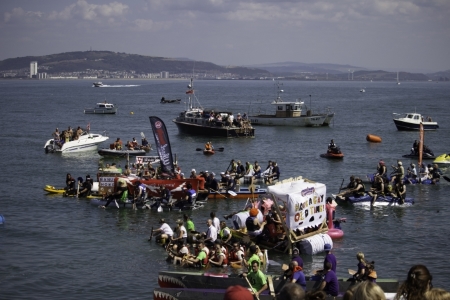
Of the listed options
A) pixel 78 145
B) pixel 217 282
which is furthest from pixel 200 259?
pixel 78 145

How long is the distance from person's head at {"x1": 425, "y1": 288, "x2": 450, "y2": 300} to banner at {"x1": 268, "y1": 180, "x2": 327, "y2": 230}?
16.9m

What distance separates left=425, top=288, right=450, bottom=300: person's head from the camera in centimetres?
727

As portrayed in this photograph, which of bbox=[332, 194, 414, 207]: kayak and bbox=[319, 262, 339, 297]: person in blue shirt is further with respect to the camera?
bbox=[332, 194, 414, 207]: kayak

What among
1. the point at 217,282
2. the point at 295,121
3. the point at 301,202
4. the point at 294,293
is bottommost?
the point at 217,282

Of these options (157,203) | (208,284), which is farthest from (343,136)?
(208,284)

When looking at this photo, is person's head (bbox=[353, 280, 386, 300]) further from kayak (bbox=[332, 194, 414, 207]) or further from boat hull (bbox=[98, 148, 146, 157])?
boat hull (bbox=[98, 148, 146, 157])

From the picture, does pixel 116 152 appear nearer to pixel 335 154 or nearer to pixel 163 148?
pixel 335 154

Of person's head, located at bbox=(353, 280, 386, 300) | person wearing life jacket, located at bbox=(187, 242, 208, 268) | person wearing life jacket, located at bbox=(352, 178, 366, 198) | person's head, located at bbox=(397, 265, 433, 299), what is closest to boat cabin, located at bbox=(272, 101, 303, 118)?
person wearing life jacket, located at bbox=(352, 178, 366, 198)

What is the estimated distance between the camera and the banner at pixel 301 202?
80.3 feet

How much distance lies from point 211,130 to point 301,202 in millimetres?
42775

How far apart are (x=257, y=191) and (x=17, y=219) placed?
37.9 feet

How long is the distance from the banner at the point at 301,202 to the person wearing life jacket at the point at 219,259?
308cm

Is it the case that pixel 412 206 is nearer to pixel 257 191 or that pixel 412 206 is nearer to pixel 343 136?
pixel 257 191

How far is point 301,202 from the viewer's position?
24.8 meters
